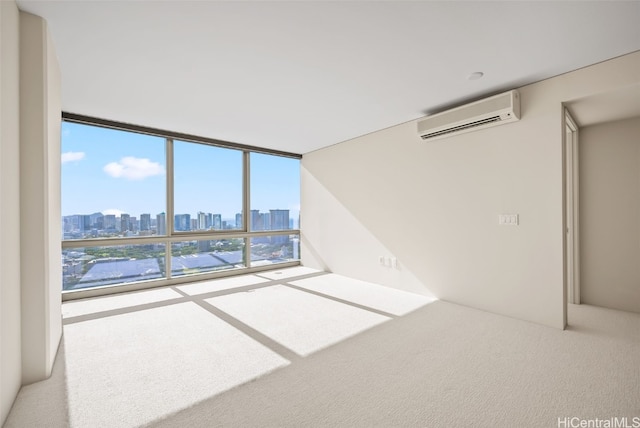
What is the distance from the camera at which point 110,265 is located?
163 inches

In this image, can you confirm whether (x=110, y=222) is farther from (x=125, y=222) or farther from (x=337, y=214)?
(x=337, y=214)

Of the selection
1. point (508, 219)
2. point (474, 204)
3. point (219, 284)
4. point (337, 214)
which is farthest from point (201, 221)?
point (508, 219)

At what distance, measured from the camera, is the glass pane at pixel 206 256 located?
470 cm

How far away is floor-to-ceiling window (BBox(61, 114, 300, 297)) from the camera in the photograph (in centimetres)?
390

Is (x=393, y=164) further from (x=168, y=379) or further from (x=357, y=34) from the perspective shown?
(x=168, y=379)

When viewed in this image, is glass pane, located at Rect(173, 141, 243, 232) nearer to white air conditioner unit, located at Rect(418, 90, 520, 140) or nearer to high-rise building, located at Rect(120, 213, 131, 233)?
high-rise building, located at Rect(120, 213, 131, 233)

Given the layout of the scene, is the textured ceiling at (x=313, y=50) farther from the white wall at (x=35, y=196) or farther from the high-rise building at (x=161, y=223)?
the high-rise building at (x=161, y=223)

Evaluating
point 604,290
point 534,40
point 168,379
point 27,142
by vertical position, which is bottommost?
point 168,379

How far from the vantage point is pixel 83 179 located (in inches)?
154

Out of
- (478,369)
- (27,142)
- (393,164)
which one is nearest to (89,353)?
(27,142)

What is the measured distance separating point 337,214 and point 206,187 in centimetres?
242

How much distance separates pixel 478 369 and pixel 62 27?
12.9 feet

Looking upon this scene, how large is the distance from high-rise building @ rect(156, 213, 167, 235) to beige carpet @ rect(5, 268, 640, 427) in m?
1.44

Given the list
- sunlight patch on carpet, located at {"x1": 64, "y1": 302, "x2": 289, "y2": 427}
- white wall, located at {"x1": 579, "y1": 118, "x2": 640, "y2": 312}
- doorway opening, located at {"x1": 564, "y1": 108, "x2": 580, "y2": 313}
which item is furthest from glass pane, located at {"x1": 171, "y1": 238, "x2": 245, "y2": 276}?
white wall, located at {"x1": 579, "y1": 118, "x2": 640, "y2": 312}
